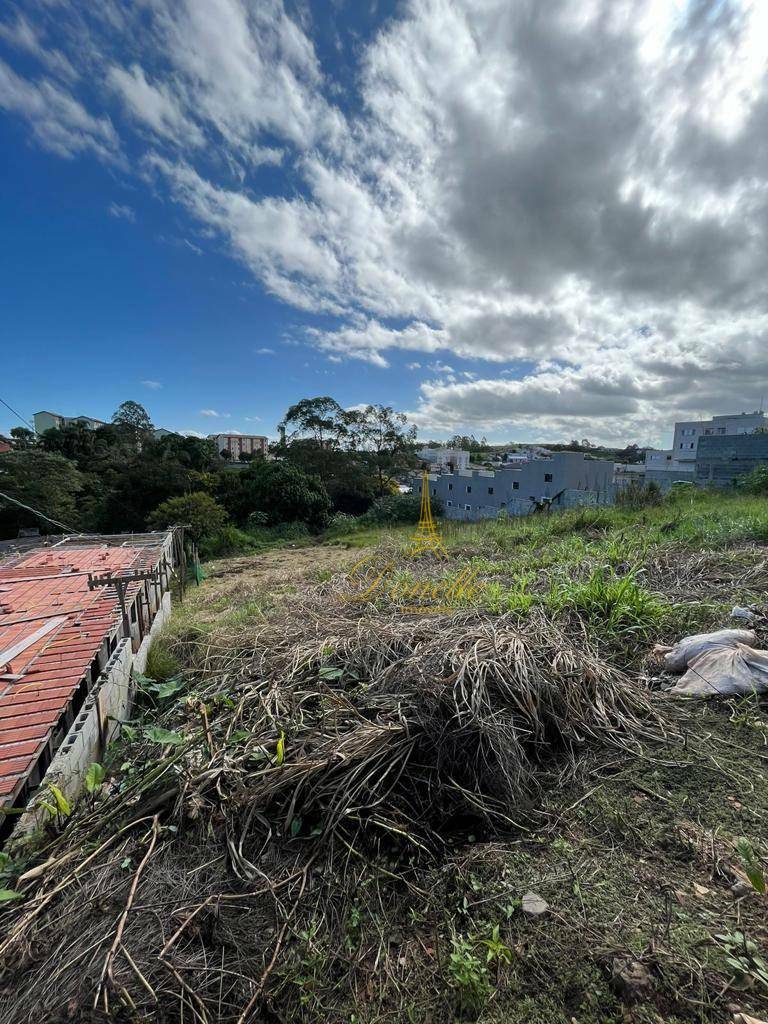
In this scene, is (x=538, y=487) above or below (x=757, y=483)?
below

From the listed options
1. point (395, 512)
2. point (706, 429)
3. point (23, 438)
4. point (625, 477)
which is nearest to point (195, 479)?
point (395, 512)

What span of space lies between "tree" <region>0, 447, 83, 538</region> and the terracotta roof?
14.3m

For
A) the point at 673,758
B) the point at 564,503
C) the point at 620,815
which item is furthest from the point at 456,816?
the point at 564,503

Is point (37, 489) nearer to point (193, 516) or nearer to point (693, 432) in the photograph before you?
point (193, 516)

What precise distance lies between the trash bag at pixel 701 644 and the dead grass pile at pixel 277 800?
46 cm

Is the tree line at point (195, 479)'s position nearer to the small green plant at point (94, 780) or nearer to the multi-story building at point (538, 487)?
the multi-story building at point (538, 487)

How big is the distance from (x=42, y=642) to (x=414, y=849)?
3.16 m

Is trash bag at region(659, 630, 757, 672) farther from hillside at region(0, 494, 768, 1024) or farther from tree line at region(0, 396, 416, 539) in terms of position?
tree line at region(0, 396, 416, 539)

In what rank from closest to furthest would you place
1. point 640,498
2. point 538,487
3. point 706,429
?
point 640,498 → point 538,487 → point 706,429

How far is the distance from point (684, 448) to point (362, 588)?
128 ft

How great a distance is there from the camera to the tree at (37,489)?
16719mm

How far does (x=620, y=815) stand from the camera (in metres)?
1.65

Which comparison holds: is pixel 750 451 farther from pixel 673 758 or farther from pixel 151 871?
pixel 151 871

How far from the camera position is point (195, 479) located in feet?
63.6
